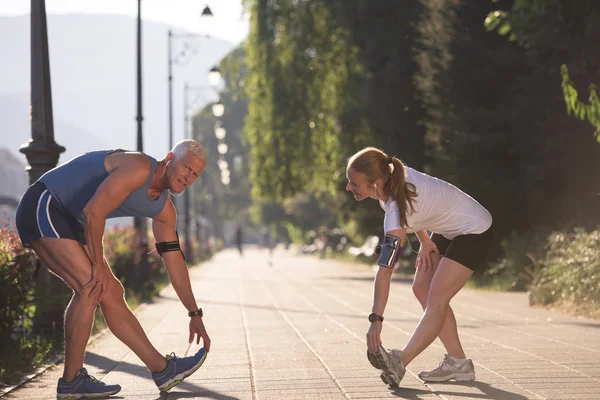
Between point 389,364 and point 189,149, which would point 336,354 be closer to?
point 389,364

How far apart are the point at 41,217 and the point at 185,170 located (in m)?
0.95

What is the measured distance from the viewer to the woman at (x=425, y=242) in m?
7.59

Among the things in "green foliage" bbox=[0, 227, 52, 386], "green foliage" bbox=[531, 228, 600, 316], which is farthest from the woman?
"green foliage" bbox=[531, 228, 600, 316]

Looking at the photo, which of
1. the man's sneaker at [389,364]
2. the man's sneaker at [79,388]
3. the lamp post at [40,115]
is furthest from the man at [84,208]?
the lamp post at [40,115]

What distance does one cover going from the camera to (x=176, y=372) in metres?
7.76

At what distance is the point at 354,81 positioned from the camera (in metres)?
33.2

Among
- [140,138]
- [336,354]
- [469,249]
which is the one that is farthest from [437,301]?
[140,138]

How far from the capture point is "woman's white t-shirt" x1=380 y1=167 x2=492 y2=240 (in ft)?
25.2

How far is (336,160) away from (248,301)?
47.7 feet

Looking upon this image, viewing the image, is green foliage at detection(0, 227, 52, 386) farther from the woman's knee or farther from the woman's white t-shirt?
the woman's white t-shirt

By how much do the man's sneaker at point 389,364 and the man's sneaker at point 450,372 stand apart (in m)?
0.50

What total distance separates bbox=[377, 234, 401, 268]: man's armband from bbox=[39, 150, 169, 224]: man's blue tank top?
1.54 meters

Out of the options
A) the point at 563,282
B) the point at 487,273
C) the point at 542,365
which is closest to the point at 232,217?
the point at 487,273

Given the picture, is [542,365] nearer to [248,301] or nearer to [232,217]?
[248,301]
